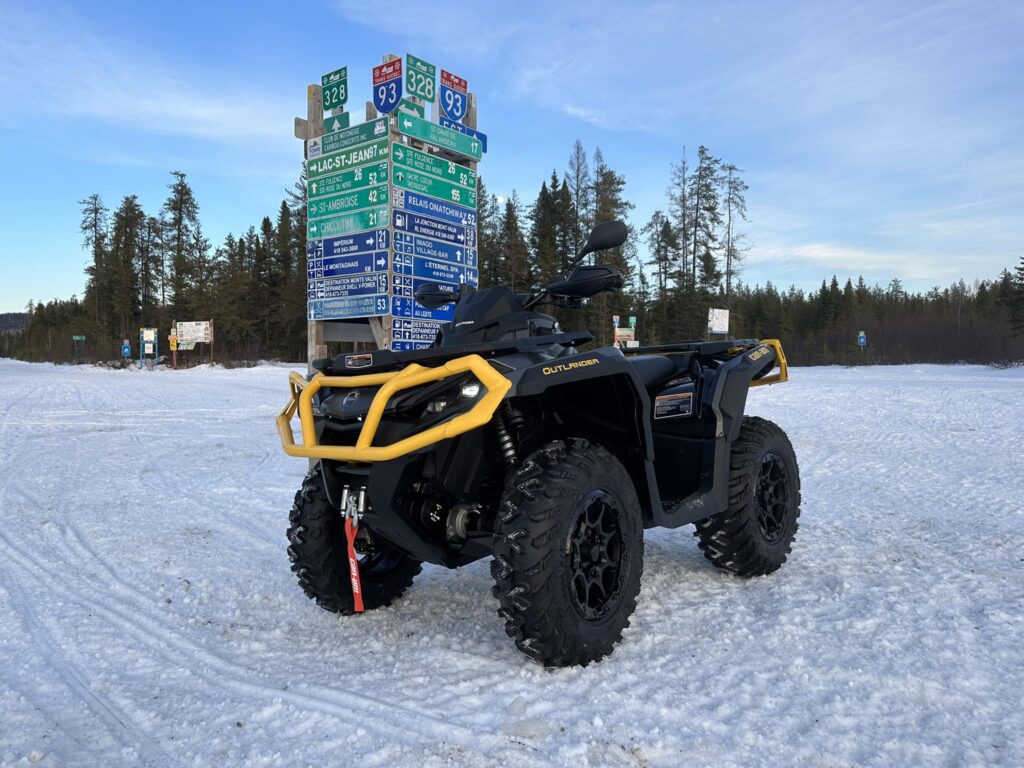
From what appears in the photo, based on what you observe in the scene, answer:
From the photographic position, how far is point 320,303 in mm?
7273

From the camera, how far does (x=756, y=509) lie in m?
3.71

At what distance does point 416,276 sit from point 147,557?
364 cm

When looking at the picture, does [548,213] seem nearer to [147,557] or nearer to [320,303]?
[320,303]

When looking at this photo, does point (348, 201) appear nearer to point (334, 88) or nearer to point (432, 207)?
point (432, 207)

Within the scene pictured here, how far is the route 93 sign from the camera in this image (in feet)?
21.7

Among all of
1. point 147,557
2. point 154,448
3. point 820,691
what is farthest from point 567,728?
point 154,448

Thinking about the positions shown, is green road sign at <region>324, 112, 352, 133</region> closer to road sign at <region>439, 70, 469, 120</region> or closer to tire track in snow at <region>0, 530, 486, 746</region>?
road sign at <region>439, 70, 469, 120</region>

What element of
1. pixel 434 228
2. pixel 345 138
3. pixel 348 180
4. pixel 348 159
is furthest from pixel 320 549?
pixel 345 138

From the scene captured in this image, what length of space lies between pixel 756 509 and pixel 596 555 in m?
1.36

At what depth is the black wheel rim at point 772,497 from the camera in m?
3.83

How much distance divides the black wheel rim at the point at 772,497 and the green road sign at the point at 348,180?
4.49 meters

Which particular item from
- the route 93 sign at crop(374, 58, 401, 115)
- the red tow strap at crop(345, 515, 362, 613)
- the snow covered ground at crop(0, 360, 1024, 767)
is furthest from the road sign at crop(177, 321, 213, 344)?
the red tow strap at crop(345, 515, 362, 613)

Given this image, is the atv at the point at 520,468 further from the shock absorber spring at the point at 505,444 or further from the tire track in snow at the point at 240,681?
the tire track in snow at the point at 240,681

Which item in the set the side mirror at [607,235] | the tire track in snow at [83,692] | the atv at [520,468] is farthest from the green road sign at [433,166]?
the tire track in snow at [83,692]
